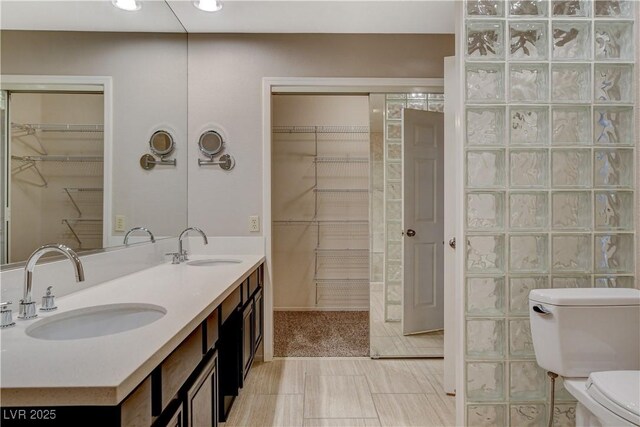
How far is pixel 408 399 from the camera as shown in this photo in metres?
2.15

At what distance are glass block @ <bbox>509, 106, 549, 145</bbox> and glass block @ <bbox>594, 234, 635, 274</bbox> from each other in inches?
21.5

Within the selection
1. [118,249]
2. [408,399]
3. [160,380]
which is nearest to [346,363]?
[408,399]

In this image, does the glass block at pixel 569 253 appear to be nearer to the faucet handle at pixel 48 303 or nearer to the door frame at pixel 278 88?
the door frame at pixel 278 88

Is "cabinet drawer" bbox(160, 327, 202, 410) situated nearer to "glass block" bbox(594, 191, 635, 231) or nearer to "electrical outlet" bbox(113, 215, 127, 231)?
"electrical outlet" bbox(113, 215, 127, 231)

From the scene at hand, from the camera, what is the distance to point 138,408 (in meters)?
0.80

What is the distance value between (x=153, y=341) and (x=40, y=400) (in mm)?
246

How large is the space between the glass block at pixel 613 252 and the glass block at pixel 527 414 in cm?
71

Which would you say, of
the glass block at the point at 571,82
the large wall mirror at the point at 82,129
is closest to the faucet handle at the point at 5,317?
the large wall mirror at the point at 82,129

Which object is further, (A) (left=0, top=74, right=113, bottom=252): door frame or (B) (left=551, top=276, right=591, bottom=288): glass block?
(B) (left=551, top=276, right=591, bottom=288): glass block

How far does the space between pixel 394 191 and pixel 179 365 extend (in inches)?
98.3

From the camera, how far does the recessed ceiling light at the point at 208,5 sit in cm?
221

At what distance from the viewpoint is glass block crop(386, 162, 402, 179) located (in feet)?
10.4

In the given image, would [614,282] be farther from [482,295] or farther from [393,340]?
[393,340]

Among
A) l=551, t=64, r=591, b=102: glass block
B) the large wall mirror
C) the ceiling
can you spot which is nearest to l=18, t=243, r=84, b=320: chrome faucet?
the large wall mirror
